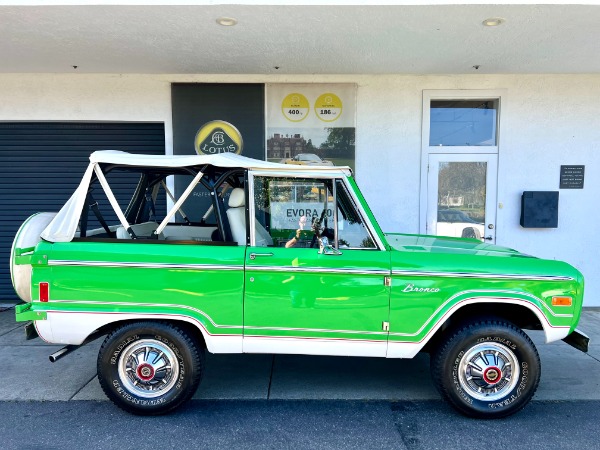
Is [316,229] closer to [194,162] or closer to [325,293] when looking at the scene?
[325,293]

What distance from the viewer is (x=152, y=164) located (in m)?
3.41

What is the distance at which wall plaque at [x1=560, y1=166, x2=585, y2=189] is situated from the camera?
21.4 feet

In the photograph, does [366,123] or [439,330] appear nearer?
[439,330]

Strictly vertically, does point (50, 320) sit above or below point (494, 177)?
below

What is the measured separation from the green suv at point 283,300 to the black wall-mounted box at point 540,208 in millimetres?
3474

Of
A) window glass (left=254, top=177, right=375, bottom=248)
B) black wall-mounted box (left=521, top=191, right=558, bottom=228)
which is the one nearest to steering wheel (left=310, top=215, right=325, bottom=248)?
window glass (left=254, top=177, right=375, bottom=248)

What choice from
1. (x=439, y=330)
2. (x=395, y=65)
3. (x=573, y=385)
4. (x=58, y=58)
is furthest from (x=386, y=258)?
(x=58, y=58)

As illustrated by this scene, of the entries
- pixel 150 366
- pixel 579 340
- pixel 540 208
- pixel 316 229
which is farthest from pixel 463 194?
pixel 150 366

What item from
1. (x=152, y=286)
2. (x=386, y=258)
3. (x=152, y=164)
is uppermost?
(x=152, y=164)

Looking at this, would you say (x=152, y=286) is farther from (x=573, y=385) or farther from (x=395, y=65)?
(x=395, y=65)

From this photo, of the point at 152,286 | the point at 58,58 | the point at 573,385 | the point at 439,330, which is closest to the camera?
the point at 152,286

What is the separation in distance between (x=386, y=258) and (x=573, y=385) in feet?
8.11

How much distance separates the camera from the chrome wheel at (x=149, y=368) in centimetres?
333

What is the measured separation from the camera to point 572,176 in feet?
21.4
